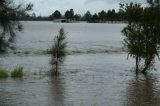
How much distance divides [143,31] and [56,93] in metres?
9.24

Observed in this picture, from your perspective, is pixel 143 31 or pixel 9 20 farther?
pixel 143 31

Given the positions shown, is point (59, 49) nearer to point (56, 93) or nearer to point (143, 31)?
point (143, 31)

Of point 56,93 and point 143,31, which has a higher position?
point 143,31

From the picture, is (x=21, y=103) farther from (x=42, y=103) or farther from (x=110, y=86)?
(x=110, y=86)

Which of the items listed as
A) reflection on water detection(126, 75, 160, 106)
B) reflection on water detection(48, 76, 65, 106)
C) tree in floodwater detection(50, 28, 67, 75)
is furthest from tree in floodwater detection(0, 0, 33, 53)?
tree in floodwater detection(50, 28, 67, 75)


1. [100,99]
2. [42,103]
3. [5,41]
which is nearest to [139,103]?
[100,99]

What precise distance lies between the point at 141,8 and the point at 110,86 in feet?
21.9

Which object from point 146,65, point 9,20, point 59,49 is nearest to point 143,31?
point 146,65

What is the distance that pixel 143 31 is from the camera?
2473cm

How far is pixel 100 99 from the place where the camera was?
15586mm

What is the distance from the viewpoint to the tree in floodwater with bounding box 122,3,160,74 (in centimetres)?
2466

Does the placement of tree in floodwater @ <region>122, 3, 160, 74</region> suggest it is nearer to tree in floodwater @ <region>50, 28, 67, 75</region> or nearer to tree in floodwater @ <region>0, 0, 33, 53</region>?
tree in floodwater @ <region>50, 28, 67, 75</region>

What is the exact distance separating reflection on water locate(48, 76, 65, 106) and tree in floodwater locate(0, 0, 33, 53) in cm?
Answer: 239

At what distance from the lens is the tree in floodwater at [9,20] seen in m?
15.2
